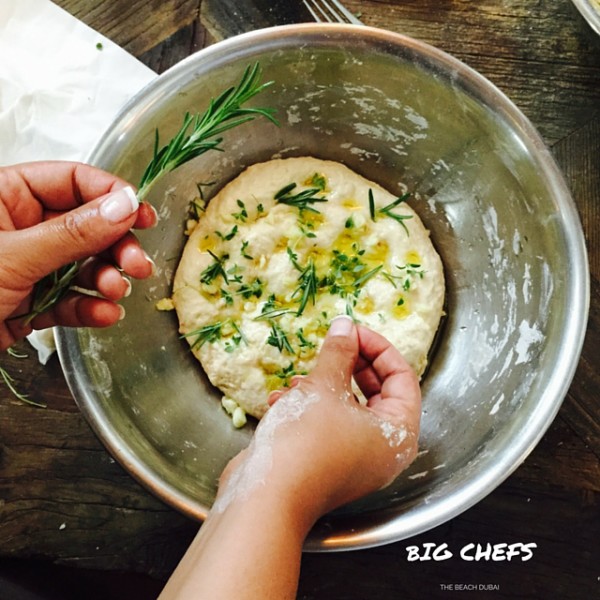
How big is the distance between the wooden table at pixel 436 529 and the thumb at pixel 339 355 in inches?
16.8

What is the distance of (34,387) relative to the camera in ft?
3.53

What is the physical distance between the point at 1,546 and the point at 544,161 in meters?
1.06

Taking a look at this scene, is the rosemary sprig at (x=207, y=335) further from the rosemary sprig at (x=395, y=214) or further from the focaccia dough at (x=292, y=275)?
the rosemary sprig at (x=395, y=214)

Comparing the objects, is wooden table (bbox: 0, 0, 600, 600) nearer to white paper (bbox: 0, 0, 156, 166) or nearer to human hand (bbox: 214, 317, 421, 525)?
white paper (bbox: 0, 0, 156, 166)

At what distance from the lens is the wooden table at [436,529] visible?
1.06 meters

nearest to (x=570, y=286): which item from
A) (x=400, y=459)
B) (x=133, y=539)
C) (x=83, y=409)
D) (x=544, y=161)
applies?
(x=544, y=161)

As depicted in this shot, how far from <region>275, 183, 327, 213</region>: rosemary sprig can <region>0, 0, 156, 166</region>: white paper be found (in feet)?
1.08

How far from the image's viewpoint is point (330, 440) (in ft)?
2.36

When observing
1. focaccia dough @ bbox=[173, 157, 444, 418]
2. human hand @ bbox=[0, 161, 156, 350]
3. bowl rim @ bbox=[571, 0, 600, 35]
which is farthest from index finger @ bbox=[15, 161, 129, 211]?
bowl rim @ bbox=[571, 0, 600, 35]

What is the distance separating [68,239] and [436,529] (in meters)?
0.75

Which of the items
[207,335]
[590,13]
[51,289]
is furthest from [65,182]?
[590,13]

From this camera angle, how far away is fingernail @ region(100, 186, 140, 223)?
27.5 inches

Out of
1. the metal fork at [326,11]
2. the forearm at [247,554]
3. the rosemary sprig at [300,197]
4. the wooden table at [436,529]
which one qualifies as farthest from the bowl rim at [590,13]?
the forearm at [247,554]

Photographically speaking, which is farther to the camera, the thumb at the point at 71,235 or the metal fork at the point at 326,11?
the metal fork at the point at 326,11
